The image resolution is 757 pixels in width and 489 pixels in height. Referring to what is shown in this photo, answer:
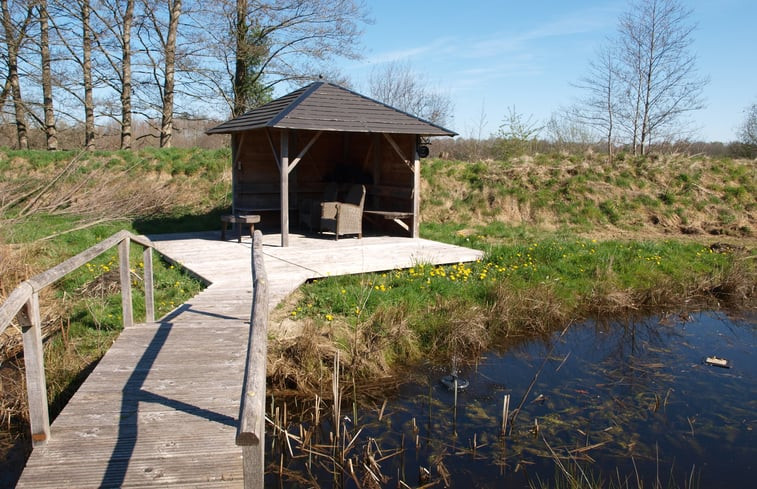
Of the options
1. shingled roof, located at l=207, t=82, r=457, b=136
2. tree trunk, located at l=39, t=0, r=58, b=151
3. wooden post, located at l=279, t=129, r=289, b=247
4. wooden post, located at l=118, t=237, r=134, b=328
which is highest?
tree trunk, located at l=39, t=0, r=58, b=151

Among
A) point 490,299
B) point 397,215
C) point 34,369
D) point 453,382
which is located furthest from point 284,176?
point 34,369

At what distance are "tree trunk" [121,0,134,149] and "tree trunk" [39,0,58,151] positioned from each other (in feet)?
7.50

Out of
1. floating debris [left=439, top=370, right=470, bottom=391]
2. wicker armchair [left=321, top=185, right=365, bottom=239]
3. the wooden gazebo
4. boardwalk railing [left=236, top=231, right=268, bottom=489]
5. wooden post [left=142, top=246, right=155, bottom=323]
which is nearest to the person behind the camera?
boardwalk railing [left=236, top=231, right=268, bottom=489]

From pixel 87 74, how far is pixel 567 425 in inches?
859

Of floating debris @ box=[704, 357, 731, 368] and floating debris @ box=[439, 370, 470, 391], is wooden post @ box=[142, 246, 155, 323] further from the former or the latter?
floating debris @ box=[704, 357, 731, 368]

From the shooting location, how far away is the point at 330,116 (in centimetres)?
1052

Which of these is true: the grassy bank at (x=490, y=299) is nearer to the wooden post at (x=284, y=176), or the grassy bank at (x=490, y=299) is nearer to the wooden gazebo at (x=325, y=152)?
the wooden gazebo at (x=325, y=152)

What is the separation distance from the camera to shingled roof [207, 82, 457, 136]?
1009 cm

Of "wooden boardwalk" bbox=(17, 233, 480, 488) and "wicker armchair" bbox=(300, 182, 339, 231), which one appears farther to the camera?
"wicker armchair" bbox=(300, 182, 339, 231)

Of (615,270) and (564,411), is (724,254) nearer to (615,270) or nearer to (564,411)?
(615,270)

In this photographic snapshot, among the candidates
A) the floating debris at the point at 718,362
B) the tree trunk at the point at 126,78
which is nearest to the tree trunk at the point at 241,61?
the tree trunk at the point at 126,78

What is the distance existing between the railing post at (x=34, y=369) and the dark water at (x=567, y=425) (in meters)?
1.59

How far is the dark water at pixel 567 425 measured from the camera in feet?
14.7

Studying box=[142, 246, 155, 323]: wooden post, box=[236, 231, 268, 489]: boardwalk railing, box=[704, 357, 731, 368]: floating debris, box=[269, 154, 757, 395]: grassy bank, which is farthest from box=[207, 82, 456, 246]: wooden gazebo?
box=[236, 231, 268, 489]: boardwalk railing
